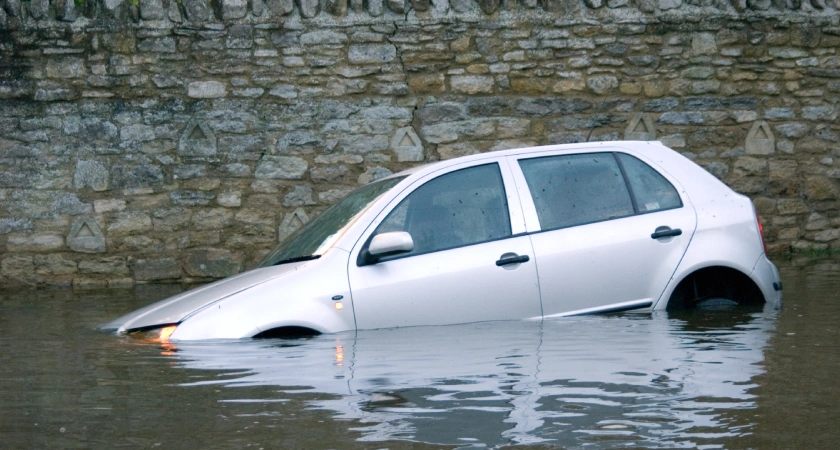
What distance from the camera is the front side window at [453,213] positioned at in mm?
6508

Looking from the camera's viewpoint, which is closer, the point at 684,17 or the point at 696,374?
the point at 696,374

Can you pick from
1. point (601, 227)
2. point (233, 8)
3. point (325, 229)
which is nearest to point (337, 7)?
point (233, 8)

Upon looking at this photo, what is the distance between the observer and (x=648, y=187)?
700 cm

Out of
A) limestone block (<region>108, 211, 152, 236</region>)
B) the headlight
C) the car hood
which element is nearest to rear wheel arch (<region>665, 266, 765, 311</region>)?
the car hood

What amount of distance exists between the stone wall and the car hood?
15.5 ft

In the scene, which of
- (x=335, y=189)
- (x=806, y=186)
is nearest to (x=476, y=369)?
(x=335, y=189)

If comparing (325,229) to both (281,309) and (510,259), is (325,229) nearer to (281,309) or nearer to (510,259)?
(281,309)

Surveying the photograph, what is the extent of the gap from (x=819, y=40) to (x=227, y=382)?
904 centimetres

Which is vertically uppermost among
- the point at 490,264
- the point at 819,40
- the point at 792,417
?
the point at 819,40

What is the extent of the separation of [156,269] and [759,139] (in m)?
6.64

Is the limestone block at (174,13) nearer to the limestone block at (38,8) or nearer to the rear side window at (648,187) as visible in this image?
the limestone block at (38,8)

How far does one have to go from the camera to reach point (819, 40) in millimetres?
12031

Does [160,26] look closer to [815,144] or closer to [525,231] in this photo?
[525,231]

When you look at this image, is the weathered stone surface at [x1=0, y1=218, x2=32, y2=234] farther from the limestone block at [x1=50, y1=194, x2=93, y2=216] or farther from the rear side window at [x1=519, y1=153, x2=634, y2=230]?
the rear side window at [x1=519, y1=153, x2=634, y2=230]
